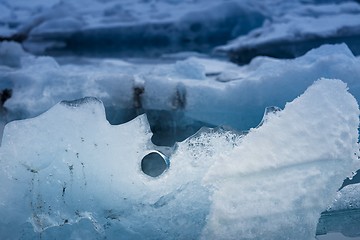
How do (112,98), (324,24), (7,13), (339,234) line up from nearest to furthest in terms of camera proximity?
(339,234) → (112,98) → (324,24) → (7,13)

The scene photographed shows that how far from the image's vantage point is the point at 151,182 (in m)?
1.27

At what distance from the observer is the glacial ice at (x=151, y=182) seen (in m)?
1.27

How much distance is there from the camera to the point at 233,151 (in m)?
1.28

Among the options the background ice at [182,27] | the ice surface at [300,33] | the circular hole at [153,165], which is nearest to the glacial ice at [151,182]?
the circular hole at [153,165]

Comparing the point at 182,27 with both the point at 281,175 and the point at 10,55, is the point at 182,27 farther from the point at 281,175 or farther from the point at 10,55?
the point at 281,175

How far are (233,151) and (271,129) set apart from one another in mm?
110

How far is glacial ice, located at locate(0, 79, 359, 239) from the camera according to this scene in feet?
4.17

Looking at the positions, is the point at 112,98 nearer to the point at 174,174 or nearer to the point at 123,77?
the point at 123,77

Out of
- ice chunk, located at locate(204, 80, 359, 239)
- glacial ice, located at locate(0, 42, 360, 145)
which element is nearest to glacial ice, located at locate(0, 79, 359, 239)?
ice chunk, located at locate(204, 80, 359, 239)

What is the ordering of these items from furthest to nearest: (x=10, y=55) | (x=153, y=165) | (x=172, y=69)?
(x=10, y=55), (x=172, y=69), (x=153, y=165)

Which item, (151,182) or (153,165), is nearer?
(151,182)

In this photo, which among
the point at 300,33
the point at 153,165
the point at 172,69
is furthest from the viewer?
the point at 300,33

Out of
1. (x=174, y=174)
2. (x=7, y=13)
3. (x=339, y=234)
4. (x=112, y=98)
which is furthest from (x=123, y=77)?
(x=7, y=13)

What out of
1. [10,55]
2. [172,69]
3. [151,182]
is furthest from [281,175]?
[10,55]
